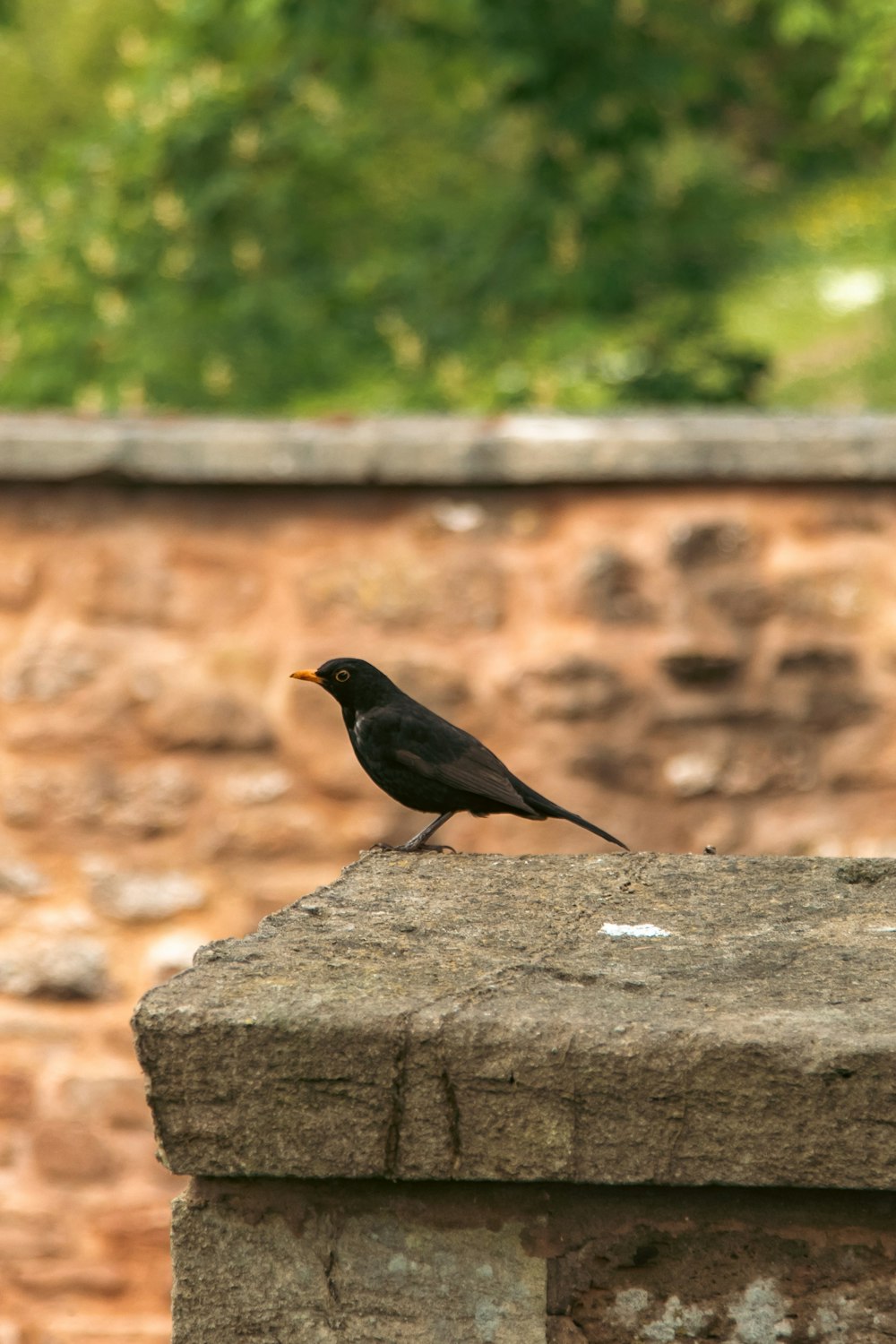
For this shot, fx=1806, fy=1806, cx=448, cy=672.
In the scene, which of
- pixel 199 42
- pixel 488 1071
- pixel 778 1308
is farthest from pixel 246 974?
pixel 199 42

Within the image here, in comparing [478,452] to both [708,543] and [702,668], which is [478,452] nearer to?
[708,543]

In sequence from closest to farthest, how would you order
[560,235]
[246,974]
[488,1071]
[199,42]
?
[488,1071] < [246,974] < [560,235] < [199,42]

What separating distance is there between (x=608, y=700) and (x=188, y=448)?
1.14 metres

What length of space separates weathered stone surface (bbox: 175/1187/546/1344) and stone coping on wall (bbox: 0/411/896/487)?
2684 mm

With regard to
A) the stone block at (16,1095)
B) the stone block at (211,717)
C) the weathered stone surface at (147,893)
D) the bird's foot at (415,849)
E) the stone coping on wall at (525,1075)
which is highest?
the stone block at (211,717)

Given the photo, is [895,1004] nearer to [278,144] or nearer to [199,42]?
[278,144]

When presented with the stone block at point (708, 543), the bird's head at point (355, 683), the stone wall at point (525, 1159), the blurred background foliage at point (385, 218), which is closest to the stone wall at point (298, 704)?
the stone block at point (708, 543)

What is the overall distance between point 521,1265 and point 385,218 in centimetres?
776

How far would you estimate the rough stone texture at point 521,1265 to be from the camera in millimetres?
1628

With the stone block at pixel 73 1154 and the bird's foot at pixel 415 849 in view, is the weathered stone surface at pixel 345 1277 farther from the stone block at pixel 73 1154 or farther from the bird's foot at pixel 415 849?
the stone block at pixel 73 1154

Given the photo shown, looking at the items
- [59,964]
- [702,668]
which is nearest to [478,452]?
[702,668]

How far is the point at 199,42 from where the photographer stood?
848 cm

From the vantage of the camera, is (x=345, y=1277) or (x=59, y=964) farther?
(x=59, y=964)

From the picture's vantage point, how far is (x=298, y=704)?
14.0 ft
